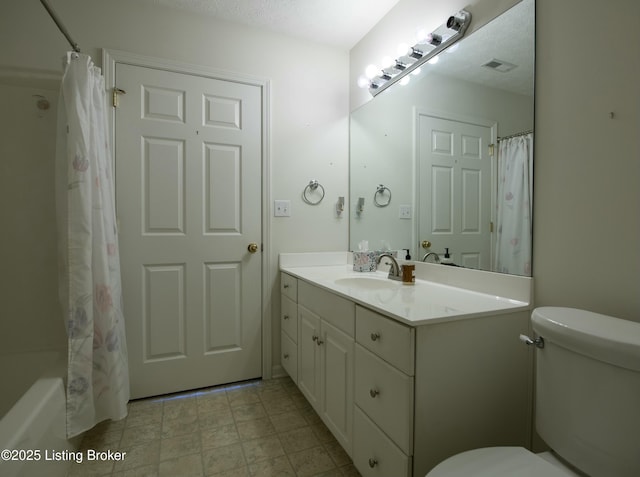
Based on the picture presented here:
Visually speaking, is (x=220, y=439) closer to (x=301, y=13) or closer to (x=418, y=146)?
(x=418, y=146)

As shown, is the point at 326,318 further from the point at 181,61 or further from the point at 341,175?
the point at 181,61

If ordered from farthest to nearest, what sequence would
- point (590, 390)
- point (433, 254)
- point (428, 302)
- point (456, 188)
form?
point (433, 254) → point (456, 188) → point (428, 302) → point (590, 390)

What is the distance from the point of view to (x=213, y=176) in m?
2.04

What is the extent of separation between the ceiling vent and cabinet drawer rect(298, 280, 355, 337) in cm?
113

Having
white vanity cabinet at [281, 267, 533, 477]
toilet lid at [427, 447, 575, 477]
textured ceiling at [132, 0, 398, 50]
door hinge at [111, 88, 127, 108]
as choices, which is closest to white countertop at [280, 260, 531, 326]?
white vanity cabinet at [281, 267, 533, 477]

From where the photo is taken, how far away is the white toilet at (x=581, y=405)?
29.0 inches

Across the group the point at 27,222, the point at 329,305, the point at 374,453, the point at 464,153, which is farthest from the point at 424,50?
the point at 27,222

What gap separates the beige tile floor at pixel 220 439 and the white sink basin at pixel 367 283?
75 cm

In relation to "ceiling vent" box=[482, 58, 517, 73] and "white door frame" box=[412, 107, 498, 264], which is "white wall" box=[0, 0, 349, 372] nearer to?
"white door frame" box=[412, 107, 498, 264]

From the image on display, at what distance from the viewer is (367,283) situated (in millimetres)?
1826

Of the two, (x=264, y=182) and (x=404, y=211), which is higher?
(x=264, y=182)

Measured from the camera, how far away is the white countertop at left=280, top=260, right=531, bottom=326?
1.03 meters

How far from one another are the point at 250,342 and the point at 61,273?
3.69 feet

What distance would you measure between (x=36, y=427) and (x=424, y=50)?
228 cm
